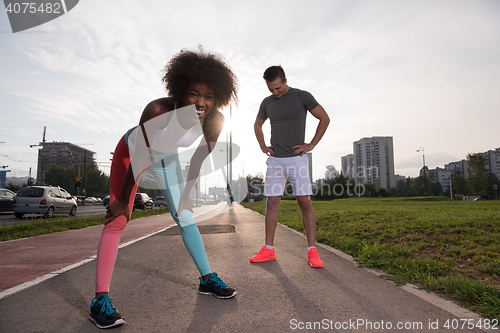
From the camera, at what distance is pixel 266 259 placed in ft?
11.6

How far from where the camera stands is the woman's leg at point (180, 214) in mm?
2375

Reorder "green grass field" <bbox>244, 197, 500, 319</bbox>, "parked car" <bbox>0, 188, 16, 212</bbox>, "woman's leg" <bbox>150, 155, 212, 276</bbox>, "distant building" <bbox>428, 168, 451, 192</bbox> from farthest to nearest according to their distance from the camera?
"distant building" <bbox>428, 168, 451, 192</bbox> < "parked car" <bbox>0, 188, 16, 212</bbox> < "woman's leg" <bbox>150, 155, 212, 276</bbox> < "green grass field" <bbox>244, 197, 500, 319</bbox>

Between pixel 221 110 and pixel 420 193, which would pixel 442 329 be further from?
pixel 420 193

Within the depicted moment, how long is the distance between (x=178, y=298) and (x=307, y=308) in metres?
0.99

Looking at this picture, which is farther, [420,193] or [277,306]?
[420,193]

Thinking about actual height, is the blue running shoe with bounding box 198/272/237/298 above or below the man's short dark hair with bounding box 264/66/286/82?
below

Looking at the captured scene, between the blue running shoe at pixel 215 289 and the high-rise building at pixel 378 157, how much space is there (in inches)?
4025

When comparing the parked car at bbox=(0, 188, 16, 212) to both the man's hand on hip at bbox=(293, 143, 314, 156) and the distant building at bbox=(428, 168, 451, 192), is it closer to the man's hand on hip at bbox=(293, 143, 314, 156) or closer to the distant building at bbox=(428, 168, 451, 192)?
the man's hand on hip at bbox=(293, 143, 314, 156)

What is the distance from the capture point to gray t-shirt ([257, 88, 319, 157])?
3660 mm

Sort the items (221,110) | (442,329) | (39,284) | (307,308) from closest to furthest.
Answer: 1. (442,329)
2. (307,308)
3. (39,284)
4. (221,110)

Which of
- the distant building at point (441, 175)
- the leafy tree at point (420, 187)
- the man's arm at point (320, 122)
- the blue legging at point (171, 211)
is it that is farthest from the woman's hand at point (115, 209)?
the distant building at point (441, 175)

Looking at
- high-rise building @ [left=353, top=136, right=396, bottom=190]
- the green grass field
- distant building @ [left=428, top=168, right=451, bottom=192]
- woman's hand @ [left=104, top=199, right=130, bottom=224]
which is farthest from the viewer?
distant building @ [left=428, top=168, right=451, bottom=192]

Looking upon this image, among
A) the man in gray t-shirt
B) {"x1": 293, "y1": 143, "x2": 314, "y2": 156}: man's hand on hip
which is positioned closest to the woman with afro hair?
the man in gray t-shirt

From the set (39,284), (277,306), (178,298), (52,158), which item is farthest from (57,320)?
(52,158)
